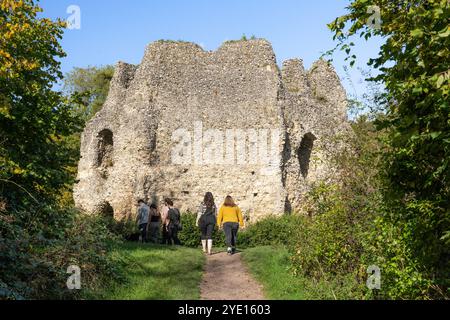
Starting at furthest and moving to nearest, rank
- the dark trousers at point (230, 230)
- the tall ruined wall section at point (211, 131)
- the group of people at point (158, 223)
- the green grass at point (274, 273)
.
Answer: the tall ruined wall section at point (211, 131) < the group of people at point (158, 223) < the dark trousers at point (230, 230) < the green grass at point (274, 273)

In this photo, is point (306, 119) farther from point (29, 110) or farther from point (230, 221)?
point (29, 110)

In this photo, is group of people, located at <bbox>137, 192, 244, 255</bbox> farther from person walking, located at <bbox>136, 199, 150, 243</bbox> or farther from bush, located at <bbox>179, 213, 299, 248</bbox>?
bush, located at <bbox>179, 213, 299, 248</bbox>

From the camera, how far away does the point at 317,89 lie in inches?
1076

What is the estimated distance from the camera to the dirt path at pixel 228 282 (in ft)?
34.2

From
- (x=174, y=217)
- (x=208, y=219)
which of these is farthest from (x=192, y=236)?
(x=208, y=219)

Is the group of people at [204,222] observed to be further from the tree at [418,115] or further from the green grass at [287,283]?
the tree at [418,115]

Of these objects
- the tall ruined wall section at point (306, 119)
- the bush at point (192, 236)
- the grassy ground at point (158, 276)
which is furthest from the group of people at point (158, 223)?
the tall ruined wall section at point (306, 119)

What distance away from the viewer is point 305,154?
2603 cm

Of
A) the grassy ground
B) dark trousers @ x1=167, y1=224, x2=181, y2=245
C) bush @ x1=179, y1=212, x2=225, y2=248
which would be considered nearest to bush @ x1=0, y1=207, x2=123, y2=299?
the grassy ground

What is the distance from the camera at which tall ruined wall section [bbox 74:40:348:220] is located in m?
23.5

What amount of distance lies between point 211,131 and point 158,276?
1337cm

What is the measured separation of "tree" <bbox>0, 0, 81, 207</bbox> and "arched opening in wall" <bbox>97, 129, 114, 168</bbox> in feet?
44.6

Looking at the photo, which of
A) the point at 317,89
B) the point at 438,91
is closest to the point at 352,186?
the point at 438,91

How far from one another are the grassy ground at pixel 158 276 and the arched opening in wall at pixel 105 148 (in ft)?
41.4
